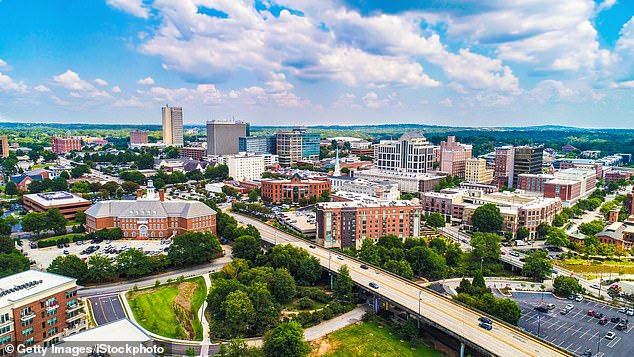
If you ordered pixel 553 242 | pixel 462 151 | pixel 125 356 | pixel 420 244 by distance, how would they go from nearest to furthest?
pixel 125 356 → pixel 420 244 → pixel 553 242 → pixel 462 151

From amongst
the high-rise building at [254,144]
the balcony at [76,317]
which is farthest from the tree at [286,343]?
the high-rise building at [254,144]

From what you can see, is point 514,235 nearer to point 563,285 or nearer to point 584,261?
point 584,261

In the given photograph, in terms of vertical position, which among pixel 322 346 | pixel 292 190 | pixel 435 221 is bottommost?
pixel 322 346

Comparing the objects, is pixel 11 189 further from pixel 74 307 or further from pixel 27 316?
pixel 27 316

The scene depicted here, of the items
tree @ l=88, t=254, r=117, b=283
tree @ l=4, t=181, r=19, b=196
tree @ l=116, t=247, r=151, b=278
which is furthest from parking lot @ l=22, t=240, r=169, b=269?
tree @ l=4, t=181, r=19, b=196

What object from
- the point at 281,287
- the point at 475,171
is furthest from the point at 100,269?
the point at 475,171

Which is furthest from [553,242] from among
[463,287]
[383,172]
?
[383,172]

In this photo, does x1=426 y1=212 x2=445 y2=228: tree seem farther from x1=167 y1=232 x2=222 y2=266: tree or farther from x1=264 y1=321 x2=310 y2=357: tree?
x1=264 y1=321 x2=310 y2=357: tree
